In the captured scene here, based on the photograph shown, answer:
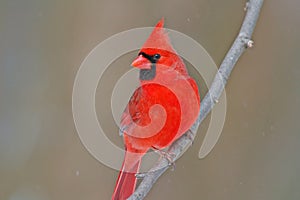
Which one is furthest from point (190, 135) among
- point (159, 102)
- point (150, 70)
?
point (150, 70)

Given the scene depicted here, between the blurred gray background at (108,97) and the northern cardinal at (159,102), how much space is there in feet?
3.80

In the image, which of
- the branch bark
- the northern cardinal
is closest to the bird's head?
the northern cardinal

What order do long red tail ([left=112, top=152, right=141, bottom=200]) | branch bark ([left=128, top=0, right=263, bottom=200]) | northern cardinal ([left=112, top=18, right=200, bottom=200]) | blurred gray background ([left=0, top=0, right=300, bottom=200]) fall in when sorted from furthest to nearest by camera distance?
blurred gray background ([left=0, top=0, right=300, bottom=200]) → long red tail ([left=112, top=152, right=141, bottom=200]) → northern cardinal ([left=112, top=18, right=200, bottom=200]) → branch bark ([left=128, top=0, right=263, bottom=200])

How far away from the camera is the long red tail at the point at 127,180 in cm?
201

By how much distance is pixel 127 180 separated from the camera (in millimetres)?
2041

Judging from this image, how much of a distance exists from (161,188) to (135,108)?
51.2 inches

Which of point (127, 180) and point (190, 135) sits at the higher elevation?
point (190, 135)

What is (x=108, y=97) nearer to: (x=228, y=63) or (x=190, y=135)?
(x=190, y=135)

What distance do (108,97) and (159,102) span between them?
1.41 meters

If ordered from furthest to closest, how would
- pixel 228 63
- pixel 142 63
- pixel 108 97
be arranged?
pixel 108 97 → pixel 142 63 → pixel 228 63

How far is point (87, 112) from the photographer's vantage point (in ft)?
10.9

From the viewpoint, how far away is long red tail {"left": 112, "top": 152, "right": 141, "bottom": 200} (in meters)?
2.01

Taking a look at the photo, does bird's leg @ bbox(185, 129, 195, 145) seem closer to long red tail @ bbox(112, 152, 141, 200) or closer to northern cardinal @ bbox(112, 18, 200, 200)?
northern cardinal @ bbox(112, 18, 200, 200)

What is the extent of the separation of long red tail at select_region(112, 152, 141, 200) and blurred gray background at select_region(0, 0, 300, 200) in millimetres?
1070
